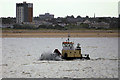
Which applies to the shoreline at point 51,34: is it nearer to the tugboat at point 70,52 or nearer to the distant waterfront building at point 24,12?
the distant waterfront building at point 24,12

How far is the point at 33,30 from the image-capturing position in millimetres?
102812

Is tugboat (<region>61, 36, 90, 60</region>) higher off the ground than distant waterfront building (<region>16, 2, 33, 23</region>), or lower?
lower

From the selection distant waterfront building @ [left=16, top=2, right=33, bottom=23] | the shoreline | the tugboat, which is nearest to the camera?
the tugboat

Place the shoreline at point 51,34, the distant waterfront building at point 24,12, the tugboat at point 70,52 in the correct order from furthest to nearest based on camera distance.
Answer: the distant waterfront building at point 24,12 < the shoreline at point 51,34 < the tugboat at point 70,52

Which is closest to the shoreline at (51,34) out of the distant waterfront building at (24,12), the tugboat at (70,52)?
the distant waterfront building at (24,12)

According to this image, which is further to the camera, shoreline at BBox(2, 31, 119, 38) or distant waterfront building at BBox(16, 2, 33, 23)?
distant waterfront building at BBox(16, 2, 33, 23)

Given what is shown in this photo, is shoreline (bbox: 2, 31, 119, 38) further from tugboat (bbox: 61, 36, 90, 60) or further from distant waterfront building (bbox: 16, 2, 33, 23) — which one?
tugboat (bbox: 61, 36, 90, 60)

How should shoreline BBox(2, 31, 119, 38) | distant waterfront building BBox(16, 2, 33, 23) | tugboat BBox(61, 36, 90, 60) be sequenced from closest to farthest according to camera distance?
1. tugboat BBox(61, 36, 90, 60)
2. shoreline BBox(2, 31, 119, 38)
3. distant waterfront building BBox(16, 2, 33, 23)

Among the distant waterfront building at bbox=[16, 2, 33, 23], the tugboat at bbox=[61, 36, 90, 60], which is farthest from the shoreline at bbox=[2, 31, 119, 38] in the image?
the tugboat at bbox=[61, 36, 90, 60]

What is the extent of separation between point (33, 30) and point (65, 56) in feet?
221

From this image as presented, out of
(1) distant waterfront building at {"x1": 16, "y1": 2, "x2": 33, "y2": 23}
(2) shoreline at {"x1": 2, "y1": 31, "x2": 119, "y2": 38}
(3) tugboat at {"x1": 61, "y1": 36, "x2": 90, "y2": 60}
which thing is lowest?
(3) tugboat at {"x1": 61, "y1": 36, "x2": 90, "y2": 60}

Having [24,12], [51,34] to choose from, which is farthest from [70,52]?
[24,12]

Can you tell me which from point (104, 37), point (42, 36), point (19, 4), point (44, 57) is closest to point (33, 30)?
point (42, 36)

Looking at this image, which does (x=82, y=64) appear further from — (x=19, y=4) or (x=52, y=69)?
(x=19, y=4)
